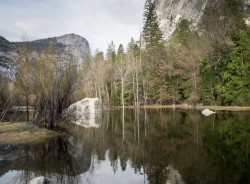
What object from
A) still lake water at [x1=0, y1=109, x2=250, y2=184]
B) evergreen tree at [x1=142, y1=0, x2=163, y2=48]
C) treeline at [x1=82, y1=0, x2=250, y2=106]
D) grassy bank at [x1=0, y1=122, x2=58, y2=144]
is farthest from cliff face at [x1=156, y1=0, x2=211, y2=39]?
still lake water at [x1=0, y1=109, x2=250, y2=184]

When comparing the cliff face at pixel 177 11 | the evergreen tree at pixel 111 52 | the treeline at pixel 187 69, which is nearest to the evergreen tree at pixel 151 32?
the treeline at pixel 187 69

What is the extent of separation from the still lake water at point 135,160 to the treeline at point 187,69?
27.0 metres

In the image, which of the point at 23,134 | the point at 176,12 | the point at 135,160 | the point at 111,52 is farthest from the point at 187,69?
the point at 176,12

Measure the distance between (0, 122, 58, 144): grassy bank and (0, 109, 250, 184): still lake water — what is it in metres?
0.83

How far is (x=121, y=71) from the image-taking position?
60.6 meters

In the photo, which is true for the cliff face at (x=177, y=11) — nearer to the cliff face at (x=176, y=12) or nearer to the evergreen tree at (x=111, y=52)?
the cliff face at (x=176, y=12)

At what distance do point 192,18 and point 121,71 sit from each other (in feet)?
126

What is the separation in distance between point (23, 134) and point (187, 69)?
129ft

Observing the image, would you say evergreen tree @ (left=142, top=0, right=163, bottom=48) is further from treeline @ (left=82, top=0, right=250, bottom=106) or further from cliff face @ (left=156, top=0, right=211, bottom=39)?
cliff face @ (left=156, top=0, right=211, bottom=39)

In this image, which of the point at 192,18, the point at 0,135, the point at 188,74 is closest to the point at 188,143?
the point at 0,135

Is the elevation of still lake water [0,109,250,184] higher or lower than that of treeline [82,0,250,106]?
lower

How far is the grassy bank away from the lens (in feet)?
51.4

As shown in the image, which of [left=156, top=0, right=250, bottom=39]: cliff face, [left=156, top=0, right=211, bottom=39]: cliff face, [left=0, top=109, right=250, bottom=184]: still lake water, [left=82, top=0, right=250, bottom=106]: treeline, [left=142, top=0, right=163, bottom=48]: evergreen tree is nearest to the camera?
[left=0, top=109, right=250, bottom=184]: still lake water

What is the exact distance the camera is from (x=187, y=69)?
52344 millimetres
